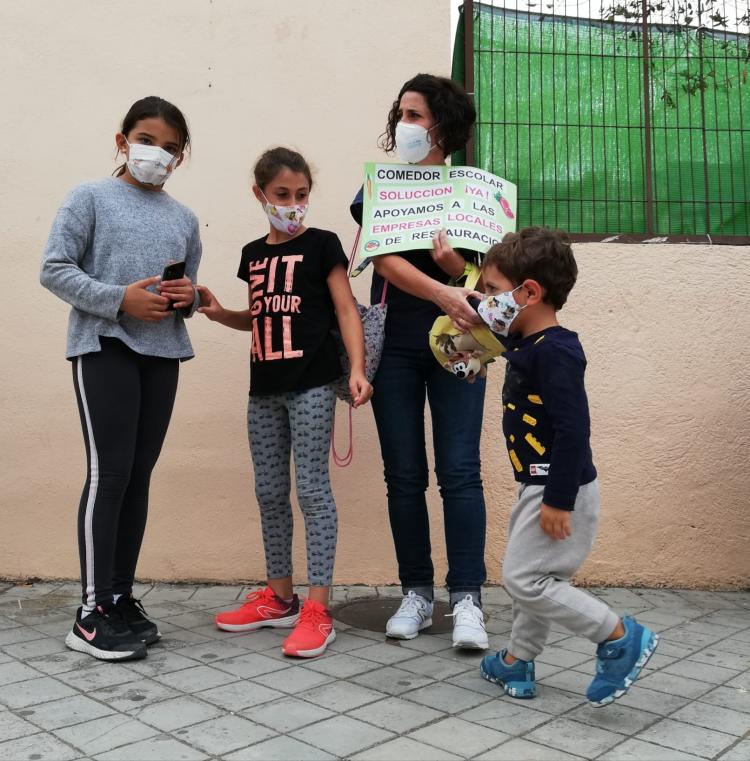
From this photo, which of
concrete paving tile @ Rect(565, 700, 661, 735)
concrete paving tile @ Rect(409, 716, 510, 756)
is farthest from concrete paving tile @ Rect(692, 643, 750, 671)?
concrete paving tile @ Rect(409, 716, 510, 756)

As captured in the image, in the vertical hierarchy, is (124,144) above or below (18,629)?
above

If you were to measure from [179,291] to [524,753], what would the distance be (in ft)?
6.01

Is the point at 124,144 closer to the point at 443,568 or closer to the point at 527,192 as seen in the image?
the point at 527,192

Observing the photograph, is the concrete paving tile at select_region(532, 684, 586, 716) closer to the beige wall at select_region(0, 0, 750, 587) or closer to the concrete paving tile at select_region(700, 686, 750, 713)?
the concrete paving tile at select_region(700, 686, 750, 713)

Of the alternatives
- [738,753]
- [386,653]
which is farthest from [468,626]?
[738,753]

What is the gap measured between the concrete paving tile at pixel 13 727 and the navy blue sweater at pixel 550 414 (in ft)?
4.93

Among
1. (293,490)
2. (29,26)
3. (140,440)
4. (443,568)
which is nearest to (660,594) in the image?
(443,568)

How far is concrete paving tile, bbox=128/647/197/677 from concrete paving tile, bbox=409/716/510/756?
2.96 feet

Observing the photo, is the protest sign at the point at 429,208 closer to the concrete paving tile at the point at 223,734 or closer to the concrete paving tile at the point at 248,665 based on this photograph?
the concrete paving tile at the point at 248,665

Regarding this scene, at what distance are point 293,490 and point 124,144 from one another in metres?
1.75

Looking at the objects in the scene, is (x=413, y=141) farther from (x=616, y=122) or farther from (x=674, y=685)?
(x=674, y=685)

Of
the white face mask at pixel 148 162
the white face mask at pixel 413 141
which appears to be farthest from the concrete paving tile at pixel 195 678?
the white face mask at pixel 413 141

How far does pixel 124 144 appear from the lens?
3.00 meters

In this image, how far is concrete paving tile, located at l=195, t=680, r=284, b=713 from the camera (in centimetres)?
241
